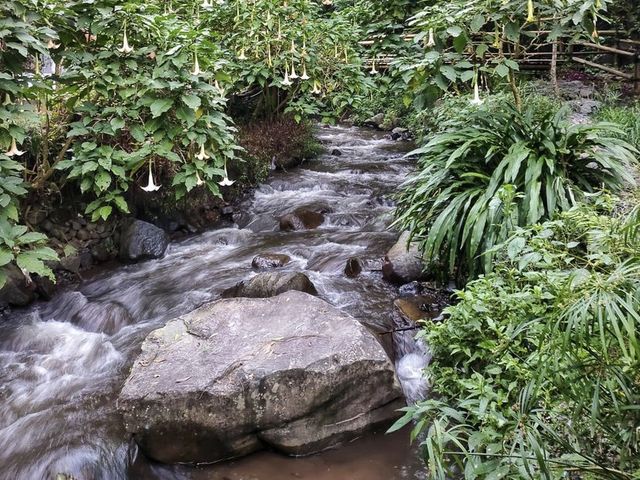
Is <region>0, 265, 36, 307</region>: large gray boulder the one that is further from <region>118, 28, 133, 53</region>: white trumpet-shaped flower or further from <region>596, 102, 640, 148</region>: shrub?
<region>596, 102, 640, 148</region>: shrub

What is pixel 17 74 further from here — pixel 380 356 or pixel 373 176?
pixel 373 176

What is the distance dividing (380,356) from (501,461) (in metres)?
1.55

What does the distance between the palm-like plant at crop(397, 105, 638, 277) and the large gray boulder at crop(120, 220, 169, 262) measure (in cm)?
356

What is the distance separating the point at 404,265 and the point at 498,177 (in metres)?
1.43

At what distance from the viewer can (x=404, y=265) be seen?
4957mm

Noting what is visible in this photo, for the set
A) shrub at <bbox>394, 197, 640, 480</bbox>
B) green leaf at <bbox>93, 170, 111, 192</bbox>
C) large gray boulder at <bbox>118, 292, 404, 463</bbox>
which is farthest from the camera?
green leaf at <bbox>93, 170, 111, 192</bbox>

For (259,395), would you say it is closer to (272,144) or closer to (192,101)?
(192,101)

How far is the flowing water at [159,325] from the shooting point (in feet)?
10.0

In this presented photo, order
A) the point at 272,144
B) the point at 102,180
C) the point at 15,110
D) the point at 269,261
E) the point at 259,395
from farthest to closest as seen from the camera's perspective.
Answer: the point at 272,144 → the point at 269,261 → the point at 102,180 → the point at 15,110 → the point at 259,395

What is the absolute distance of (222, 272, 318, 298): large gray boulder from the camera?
4797 millimetres

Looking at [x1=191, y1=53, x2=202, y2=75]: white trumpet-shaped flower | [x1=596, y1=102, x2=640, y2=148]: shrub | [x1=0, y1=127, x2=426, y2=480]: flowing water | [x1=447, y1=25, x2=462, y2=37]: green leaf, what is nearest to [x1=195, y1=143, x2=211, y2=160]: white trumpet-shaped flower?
[x1=191, y1=53, x2=202, y2=75]: white trumpet-shaped flower

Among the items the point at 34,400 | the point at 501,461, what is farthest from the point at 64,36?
the point at 501,461

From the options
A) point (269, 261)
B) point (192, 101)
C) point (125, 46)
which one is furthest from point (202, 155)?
point (269, 261)

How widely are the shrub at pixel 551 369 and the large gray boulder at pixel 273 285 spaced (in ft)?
7.34
